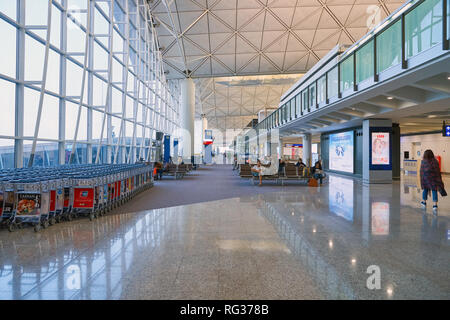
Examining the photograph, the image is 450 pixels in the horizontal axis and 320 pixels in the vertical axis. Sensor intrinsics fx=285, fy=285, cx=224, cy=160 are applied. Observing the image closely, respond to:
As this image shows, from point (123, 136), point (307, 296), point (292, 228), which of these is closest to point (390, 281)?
point (307, 296)

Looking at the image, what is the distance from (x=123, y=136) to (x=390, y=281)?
19.3 metres

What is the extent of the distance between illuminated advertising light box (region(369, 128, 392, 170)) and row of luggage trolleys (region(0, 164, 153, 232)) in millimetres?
14519

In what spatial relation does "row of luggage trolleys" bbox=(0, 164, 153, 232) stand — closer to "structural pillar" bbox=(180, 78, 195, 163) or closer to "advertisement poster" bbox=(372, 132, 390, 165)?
"advertisement poster" bbox=(372, 132, 390, 165)

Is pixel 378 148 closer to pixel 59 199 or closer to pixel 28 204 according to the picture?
pixel 59 199

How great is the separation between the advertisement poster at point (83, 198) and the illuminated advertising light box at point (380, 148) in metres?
15.6

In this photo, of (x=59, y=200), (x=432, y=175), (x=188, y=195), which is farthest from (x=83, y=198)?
(x=432, y=175)

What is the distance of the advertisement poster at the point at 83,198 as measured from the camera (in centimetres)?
754

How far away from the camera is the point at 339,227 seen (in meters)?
6.47

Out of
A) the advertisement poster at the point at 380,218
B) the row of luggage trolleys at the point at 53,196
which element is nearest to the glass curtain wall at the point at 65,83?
the row of luggage trolleys at the point at 53,196

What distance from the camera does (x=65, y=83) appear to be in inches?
494

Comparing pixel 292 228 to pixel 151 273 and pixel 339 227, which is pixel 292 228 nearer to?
pixel 339 227

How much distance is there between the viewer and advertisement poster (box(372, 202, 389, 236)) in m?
6.12

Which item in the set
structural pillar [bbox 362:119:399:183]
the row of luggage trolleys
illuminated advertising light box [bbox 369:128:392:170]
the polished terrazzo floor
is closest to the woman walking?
the polished terrazzo floor
